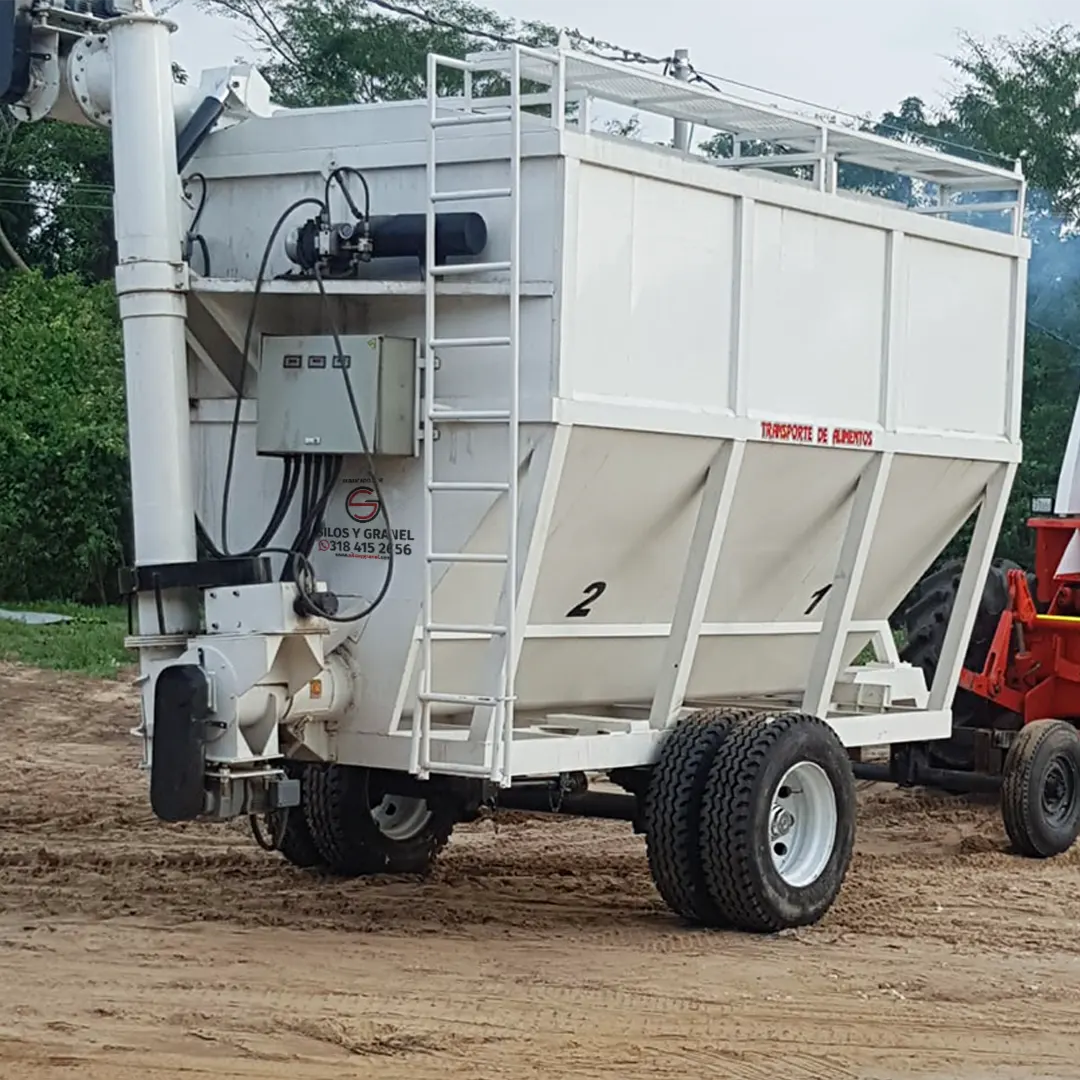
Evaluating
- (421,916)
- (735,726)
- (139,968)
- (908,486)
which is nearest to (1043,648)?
(908,486)

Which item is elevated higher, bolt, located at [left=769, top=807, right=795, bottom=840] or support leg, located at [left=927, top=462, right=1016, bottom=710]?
support leg, located at [left=927, top=462, right=1016, bottom=710]

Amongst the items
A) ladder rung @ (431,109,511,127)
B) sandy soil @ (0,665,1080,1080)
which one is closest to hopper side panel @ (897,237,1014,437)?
sandy soil @ (0,665,1080,1080)

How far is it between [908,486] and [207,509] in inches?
139

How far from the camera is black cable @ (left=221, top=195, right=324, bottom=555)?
29.1 feet

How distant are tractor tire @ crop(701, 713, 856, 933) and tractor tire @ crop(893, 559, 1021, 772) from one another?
263 cm

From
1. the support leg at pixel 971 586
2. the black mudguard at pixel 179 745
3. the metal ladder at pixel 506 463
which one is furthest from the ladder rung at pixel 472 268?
the support leg at pixel 971 586

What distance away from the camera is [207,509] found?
9.34 m

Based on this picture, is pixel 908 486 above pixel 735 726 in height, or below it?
above

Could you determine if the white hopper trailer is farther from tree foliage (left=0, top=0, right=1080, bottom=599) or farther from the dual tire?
tree foliage (left=0, top=0, right=1080, bottom=599)

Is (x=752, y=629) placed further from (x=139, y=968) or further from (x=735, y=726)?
(x=139, y=968)

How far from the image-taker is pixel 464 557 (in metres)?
8.48

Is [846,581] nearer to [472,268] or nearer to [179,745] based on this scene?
[472,268]

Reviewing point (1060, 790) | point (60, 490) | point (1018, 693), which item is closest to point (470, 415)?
point (1060, 790)

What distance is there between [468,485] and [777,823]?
2.23 meters
